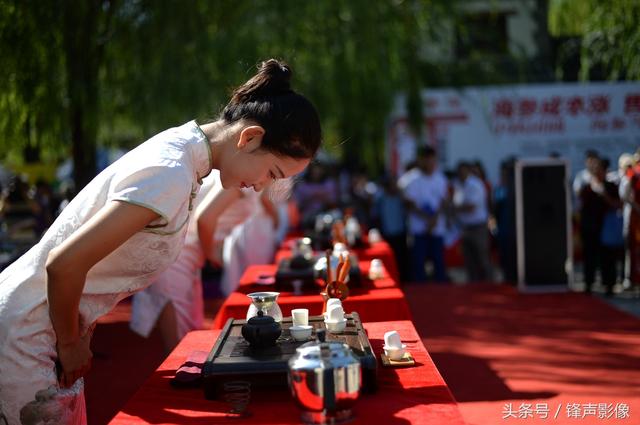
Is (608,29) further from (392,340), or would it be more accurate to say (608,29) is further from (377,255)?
(392,340)

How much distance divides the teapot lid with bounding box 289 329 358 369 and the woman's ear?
1.72ft

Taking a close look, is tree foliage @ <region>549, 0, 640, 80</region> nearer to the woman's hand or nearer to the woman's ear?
the woman's ear

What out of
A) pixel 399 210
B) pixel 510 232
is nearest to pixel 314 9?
pixel 399 210

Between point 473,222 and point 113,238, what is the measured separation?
289 inches

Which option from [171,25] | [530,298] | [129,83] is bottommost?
[530,298]

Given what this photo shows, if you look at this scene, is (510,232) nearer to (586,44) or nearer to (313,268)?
(586,44)

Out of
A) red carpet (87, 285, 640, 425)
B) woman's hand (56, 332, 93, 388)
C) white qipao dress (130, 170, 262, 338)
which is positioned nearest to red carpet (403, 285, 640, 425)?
red carpet (87, 285, 640, 425)

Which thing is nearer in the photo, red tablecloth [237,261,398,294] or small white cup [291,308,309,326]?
small white cup [291,308,309,326]

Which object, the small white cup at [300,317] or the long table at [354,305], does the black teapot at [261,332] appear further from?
the long table at [354,305]

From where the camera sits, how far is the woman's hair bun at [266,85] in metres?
2.09

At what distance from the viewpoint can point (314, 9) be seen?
802 centimetres

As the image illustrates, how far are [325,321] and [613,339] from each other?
3.93m

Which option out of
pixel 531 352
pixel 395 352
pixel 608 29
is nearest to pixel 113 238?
pixel 395 352

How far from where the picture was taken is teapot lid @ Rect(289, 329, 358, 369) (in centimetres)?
160
